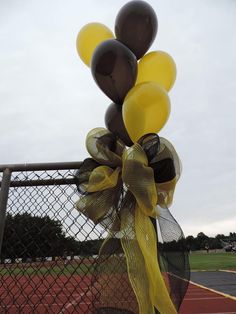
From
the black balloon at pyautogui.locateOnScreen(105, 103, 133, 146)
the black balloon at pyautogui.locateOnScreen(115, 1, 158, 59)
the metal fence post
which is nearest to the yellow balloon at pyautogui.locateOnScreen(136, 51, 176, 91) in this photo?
the black balloon at pyautogui.locateOnScreen(115, 1, 158, 59)

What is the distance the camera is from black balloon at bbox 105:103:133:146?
68.6 inches

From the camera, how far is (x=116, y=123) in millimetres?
1777

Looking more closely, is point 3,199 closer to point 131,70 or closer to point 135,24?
point 131,70

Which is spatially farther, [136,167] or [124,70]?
[124,70]

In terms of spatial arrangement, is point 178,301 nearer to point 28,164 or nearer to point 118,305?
point 118,305

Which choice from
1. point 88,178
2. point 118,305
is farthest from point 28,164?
point 118,305

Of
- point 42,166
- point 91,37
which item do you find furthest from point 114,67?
point 42,166

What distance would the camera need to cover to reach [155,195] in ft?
4.57

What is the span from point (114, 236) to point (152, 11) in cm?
116

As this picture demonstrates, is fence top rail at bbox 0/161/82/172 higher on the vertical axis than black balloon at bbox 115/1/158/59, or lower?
lower

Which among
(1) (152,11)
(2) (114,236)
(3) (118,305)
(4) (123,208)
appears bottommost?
(3) (118,305)

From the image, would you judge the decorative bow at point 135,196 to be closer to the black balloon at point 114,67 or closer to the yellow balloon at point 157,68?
the black balloon at point 114,67

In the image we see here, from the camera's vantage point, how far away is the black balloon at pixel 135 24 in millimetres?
1768

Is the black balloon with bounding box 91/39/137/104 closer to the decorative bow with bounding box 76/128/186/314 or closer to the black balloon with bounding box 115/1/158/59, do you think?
the black balloon with bounding box 115/1/158/59
